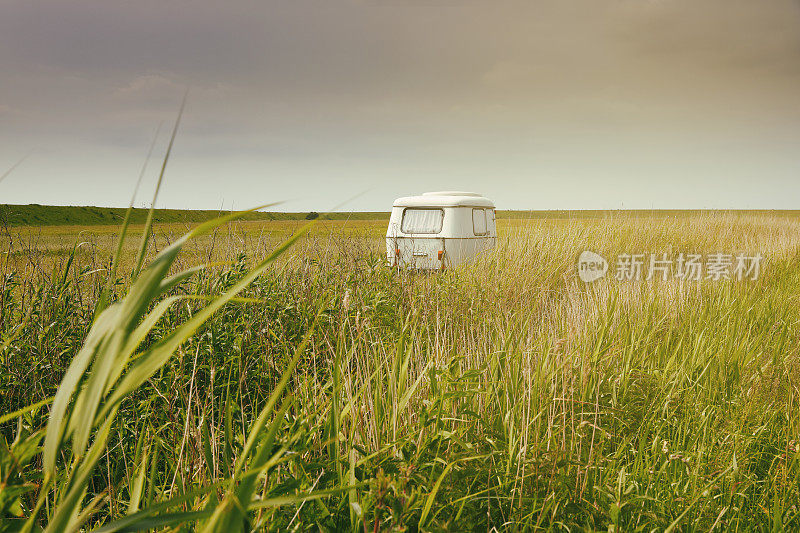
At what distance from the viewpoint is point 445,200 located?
8688 millimetres

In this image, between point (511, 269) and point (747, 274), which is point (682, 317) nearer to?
point (511, 269)

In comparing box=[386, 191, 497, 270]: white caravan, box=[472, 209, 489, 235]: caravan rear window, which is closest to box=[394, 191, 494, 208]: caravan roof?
box=[386, 191, 497, 270]: white caravan

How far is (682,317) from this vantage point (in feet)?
16.0

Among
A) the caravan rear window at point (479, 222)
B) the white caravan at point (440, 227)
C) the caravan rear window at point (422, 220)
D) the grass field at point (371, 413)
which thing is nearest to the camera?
the grass field at point (371, 413)

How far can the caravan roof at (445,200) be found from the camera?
867 cm

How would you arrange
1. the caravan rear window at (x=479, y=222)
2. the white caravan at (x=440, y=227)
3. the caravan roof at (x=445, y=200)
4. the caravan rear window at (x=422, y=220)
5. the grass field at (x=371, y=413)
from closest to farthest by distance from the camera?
the grass field at (x=371, y=413)
the white caravan at (x=440, y=227)
the caravan roof at (x=445, y=200)
the caravan rear window at (x=422, y=220)
the caravan rear window at (x=479, y=222)

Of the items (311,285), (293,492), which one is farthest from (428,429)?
(311,285)

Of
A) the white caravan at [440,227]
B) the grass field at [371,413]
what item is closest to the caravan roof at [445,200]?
the white caravan at [440,227]

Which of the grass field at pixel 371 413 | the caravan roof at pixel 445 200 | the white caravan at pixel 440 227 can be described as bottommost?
the grass field at pixel 371 413

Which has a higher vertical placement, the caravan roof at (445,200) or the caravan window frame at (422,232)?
the caravan roof at (445,200)

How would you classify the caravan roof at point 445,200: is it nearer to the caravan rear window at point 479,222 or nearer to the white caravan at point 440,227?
the white caravan at point 440,227

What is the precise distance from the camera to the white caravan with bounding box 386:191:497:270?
853 centimetres

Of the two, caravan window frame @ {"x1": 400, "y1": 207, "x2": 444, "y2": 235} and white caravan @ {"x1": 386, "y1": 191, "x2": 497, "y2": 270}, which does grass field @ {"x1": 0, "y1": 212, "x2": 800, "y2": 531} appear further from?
caravan window frame @ {"x1": 400, "y1": 207, "x2": 444, "y2": 235}

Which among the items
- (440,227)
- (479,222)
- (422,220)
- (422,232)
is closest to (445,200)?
(440,227)
